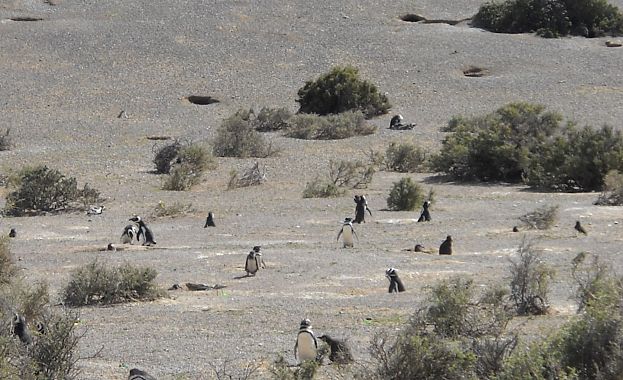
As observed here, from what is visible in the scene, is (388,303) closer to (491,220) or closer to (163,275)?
(163,275)

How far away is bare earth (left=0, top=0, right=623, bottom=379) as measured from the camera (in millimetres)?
13297

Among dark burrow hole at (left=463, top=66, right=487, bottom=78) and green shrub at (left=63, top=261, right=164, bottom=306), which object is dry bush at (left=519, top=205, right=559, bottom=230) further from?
dark burrow hole at (left=463, top=66, right=487, bottom=78)

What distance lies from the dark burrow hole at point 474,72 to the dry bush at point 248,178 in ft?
68.3

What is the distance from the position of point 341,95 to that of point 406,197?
19.9 metres

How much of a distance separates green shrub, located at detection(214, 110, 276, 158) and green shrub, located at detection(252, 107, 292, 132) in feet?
15.7

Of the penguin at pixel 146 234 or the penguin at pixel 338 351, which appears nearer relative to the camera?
the penguin at pixel 338 351

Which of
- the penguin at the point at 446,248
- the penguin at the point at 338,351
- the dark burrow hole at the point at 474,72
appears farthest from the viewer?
the dark burrow hole at the point at 474,72

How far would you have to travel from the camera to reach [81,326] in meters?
12.9

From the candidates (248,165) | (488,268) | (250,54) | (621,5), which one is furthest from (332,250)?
(621,5)

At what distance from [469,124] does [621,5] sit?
87.7 ft

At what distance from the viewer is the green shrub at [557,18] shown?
54688 millimetres

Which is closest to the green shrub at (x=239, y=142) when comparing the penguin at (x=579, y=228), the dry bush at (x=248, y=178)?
the dry bush at (x=248, y=178)

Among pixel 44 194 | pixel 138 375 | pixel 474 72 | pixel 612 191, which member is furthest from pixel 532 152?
pixel 138 375

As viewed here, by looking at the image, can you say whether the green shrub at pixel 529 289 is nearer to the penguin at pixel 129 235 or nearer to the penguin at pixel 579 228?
the penguin at pixel 579 228
